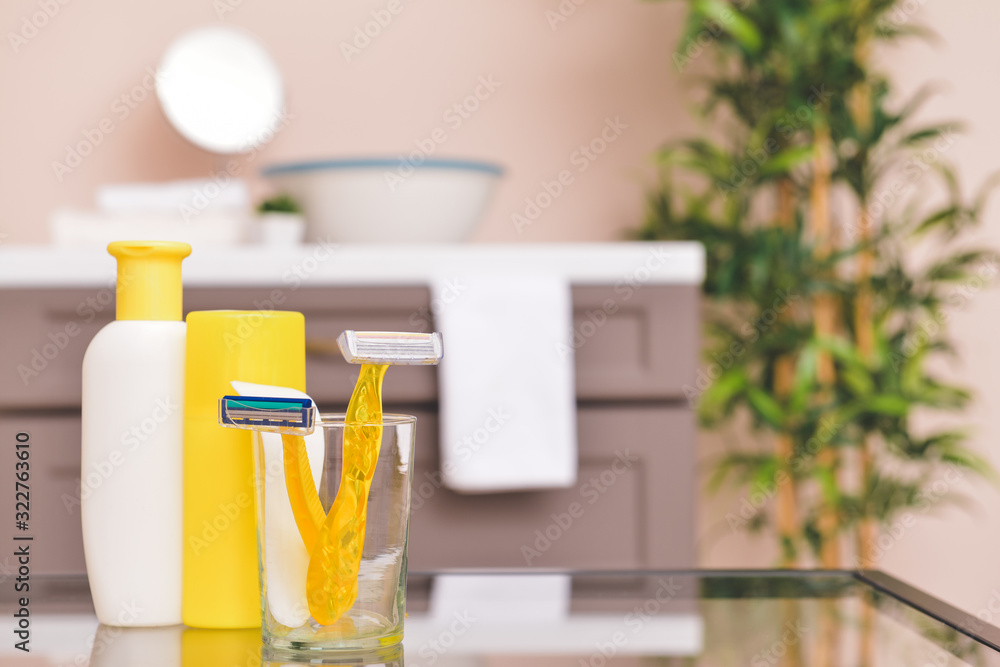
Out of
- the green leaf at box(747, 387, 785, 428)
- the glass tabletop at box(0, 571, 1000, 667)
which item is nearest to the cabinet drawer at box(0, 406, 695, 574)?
the green leaf at box(747, 387, 785, 428)

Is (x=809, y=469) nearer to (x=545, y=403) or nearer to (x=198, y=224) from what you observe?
(x=545, y=403)

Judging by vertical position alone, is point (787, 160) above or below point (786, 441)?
above

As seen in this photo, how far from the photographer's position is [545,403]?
1.31m

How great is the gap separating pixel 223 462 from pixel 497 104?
159cm

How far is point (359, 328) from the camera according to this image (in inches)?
52.3

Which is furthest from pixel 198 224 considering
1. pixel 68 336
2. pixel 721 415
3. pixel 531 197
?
pixel 721 415

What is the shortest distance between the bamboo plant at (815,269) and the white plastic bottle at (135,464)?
4.48ft

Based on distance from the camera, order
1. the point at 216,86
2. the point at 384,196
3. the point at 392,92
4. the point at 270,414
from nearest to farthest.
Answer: the point at 270,414, the point at 384,196, the point at 216,86, the point at 392,92

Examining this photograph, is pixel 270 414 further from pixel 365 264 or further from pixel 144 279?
pixel 365 264

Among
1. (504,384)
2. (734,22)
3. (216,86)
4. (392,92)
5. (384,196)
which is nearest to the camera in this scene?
(504,384)

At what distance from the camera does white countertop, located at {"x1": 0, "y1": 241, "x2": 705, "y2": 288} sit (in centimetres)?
129

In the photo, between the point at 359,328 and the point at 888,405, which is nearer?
the point at 359,328

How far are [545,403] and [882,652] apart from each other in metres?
0.86

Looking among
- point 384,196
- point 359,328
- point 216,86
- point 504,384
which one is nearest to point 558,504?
point 504,384
